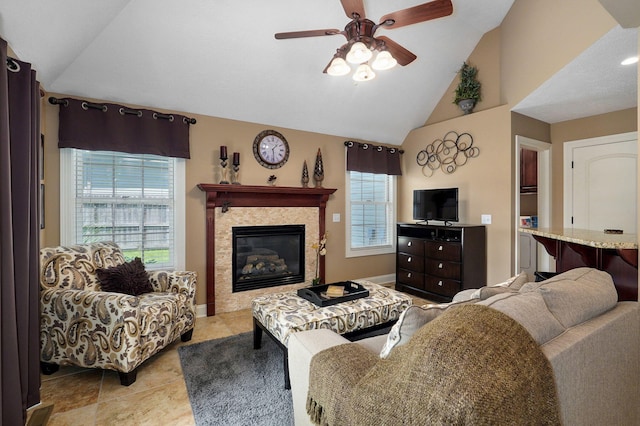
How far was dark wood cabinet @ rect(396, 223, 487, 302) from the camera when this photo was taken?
3.76 m

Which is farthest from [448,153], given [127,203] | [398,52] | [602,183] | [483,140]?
[127,203]

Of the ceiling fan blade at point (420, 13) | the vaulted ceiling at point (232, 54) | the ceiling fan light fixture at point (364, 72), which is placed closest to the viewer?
the ceiling fan blade at point (420, 13)

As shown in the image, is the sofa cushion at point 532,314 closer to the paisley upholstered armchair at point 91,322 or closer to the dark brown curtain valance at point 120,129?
the paisley upholstered armchair at point 91,322

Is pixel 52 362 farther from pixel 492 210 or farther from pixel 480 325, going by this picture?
pixel 492 210

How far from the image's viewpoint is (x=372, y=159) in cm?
477

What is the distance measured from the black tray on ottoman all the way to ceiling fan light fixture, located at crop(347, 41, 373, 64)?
73.2 inches

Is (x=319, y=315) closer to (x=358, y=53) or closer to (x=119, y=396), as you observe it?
(x=119, y=396)

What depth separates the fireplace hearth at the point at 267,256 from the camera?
3.82m

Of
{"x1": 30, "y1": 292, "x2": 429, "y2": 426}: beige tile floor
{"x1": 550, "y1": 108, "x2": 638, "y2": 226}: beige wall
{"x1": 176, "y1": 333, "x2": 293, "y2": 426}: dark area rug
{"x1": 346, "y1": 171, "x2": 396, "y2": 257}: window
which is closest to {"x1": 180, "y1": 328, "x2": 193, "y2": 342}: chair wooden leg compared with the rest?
{"x1": 176, "y1": 333, "x2": 293, "y2": 426}: dark area rug

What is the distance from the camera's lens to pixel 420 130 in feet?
15.8

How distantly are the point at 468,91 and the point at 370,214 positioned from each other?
2.19m

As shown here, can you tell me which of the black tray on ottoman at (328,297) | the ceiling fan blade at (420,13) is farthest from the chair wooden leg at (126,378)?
the ceiling fan blade at (420,13)

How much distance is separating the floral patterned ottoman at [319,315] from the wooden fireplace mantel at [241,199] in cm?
124

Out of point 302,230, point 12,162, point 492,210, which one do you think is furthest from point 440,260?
point 12,162
